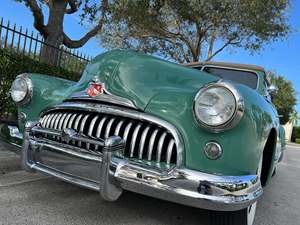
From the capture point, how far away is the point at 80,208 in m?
2.67

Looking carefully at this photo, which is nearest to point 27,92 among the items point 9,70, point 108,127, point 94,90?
point 94,90

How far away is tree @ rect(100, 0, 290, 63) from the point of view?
1116 cm

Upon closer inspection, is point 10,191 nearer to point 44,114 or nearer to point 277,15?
point 44,114

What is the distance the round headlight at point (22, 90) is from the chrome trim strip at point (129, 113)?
0.52 metres

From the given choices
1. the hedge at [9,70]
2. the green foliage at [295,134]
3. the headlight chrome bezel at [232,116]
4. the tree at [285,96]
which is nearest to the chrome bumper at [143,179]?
the headlight chrome bezel at [232,116]

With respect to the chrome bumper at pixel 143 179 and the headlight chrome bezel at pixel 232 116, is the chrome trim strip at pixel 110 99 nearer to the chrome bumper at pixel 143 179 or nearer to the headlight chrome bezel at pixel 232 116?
the chrome bumper at pixel 143 179

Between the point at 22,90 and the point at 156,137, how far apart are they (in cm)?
153

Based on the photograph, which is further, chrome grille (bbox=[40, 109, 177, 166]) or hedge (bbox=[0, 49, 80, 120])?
hedge (bbox=[0, 49, 80, 120])

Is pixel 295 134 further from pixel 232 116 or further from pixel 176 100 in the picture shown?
pixel 232 116

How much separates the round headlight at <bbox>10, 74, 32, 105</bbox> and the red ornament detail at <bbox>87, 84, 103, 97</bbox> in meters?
0.78

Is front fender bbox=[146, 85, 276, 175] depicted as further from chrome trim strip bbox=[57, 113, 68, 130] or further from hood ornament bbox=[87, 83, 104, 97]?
chrome trim strip bbox=[57, 113, 68, 130]

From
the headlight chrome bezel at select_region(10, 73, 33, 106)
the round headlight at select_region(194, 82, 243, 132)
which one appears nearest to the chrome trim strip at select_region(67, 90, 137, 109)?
the round headlight at select_region(194, 82, 243, 132)

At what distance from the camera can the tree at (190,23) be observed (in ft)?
36.6

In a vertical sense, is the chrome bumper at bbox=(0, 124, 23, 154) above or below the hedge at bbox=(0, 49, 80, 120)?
below
